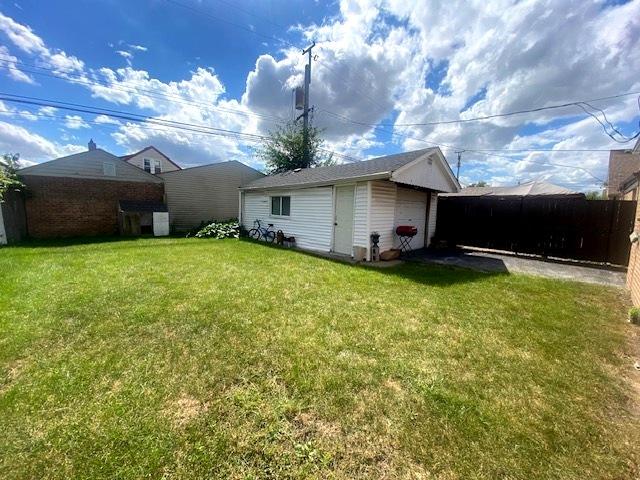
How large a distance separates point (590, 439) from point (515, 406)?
44 centimetres

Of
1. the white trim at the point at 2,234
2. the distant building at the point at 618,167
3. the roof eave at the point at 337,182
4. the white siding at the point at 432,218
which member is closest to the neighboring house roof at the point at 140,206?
the white trim at the point at 2,234

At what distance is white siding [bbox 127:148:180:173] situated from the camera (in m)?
24.3

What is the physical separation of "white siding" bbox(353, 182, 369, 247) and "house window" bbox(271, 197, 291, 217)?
349 centimetres

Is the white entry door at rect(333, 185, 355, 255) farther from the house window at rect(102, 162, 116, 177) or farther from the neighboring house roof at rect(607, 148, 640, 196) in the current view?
the neighboring house roof at rect(607, 148, 640, 196)

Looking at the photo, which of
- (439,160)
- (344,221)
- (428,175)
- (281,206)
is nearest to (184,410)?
(344,221)

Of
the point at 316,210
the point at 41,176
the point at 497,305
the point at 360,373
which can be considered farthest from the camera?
the point at 41,176

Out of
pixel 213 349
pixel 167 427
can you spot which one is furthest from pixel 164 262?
pixel 167 427

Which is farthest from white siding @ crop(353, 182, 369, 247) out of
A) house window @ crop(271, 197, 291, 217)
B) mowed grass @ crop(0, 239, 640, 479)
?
house window @ crop(271, 197, 291, 217)

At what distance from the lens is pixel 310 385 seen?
246 centimetres

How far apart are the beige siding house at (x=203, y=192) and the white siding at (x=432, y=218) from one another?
11.9 m

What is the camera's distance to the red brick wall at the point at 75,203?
480 inches

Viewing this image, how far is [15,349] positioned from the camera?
2953mm

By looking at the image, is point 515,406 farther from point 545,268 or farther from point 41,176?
point 41,176

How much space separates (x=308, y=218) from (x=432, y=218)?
5.06 m
